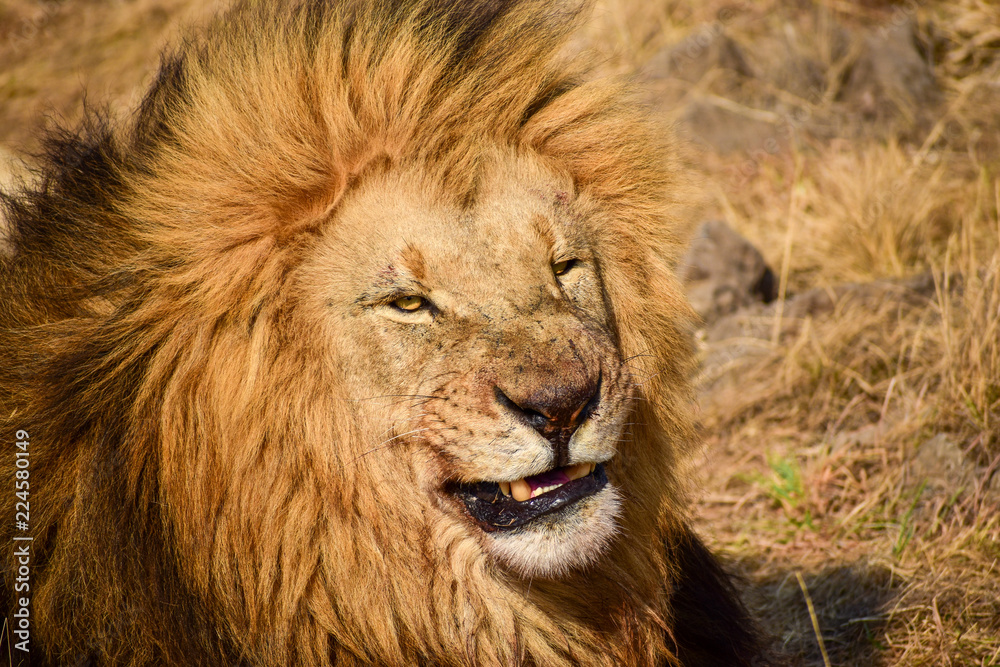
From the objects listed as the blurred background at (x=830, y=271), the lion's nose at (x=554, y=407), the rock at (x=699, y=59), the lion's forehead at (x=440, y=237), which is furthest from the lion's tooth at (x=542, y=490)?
the rock at (x=699, y=59)

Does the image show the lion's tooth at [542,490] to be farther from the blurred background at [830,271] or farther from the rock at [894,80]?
the rock at [894,80]

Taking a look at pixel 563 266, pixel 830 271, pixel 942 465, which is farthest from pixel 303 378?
pixel 830 271

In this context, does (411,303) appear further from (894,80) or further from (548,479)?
(894,80)

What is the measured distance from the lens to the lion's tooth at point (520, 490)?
2.15 metres

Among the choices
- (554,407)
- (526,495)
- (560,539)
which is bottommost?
(560,539)

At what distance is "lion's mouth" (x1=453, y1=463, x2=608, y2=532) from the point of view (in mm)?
2143

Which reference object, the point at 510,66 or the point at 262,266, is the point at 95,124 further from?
the point at 510,66

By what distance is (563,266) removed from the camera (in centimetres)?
239

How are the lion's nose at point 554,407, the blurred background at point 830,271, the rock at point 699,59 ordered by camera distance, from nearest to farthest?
the lion's nose at point 554,407
the blurred background at point 830,271
the rock at point 699,59

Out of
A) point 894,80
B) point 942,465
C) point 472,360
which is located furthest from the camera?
point 894,80

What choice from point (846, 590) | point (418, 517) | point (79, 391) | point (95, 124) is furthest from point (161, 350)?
point (846, 590)

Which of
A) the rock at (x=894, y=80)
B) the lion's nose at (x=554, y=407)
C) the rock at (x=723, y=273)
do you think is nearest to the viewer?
the lion's nose at (x=554, y=407)

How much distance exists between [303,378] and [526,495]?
602mm

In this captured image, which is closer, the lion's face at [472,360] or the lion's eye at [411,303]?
the lion's face at [472,360]
